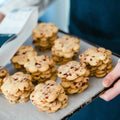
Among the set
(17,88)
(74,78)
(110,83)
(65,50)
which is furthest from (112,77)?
(17,88)

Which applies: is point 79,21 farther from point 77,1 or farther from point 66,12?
point 66,12

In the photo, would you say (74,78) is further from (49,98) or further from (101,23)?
(101,23)

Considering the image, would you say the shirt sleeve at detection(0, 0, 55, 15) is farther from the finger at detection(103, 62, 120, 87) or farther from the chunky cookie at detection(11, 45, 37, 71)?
the finger at detection(103, 62, 120, 87)

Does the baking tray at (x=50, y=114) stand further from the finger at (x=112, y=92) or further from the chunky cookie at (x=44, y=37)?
the chunky cookie at (x=44, y=37)

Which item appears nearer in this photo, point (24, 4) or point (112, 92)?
point (112, 92)

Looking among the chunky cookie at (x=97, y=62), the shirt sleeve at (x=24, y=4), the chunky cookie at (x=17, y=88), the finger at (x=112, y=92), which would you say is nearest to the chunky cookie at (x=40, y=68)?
the chunky cookie at (x=17, y=88)
